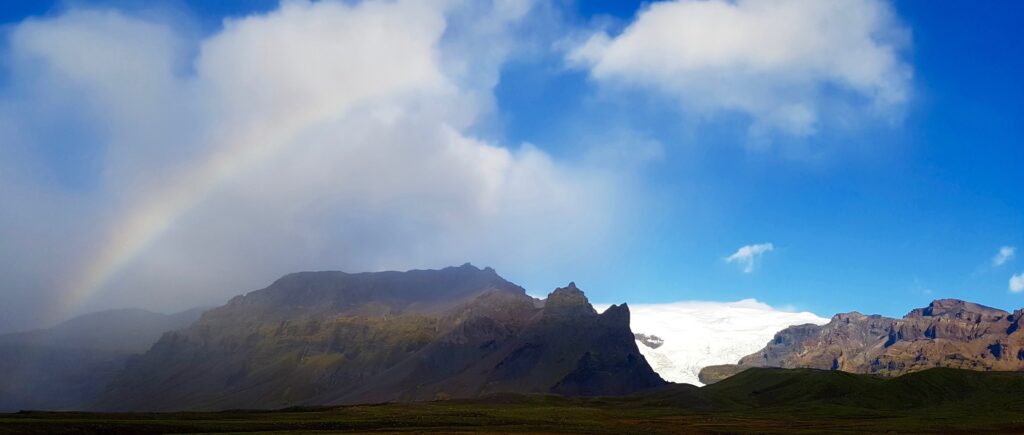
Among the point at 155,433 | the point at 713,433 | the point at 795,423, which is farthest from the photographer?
the point at 795,423

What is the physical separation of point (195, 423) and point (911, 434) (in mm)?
141920

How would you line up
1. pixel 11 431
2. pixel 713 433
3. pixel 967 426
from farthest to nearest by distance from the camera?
pixel 967 426
pixel 713 433
pixel 11 431

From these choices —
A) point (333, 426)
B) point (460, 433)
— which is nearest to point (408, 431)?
point (460, 433)

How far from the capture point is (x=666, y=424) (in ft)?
604

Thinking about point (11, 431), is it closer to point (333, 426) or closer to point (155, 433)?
point (155, 433)

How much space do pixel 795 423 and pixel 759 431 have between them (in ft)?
139

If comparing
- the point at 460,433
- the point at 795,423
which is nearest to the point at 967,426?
the point at 795,423

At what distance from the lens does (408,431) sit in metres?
140

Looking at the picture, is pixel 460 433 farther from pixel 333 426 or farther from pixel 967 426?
pixel 967 426

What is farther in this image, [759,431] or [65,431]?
[759,431]

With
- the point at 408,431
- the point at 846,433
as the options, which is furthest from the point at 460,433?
the point at 846,433

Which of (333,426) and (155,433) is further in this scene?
(333,426)

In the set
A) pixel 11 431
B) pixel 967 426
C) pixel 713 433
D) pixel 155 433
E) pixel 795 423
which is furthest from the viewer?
pixel 795 423

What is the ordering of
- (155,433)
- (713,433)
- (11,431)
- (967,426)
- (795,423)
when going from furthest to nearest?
(795,423)
(967,426)
(713,433)
(155,433)
(11,431)
